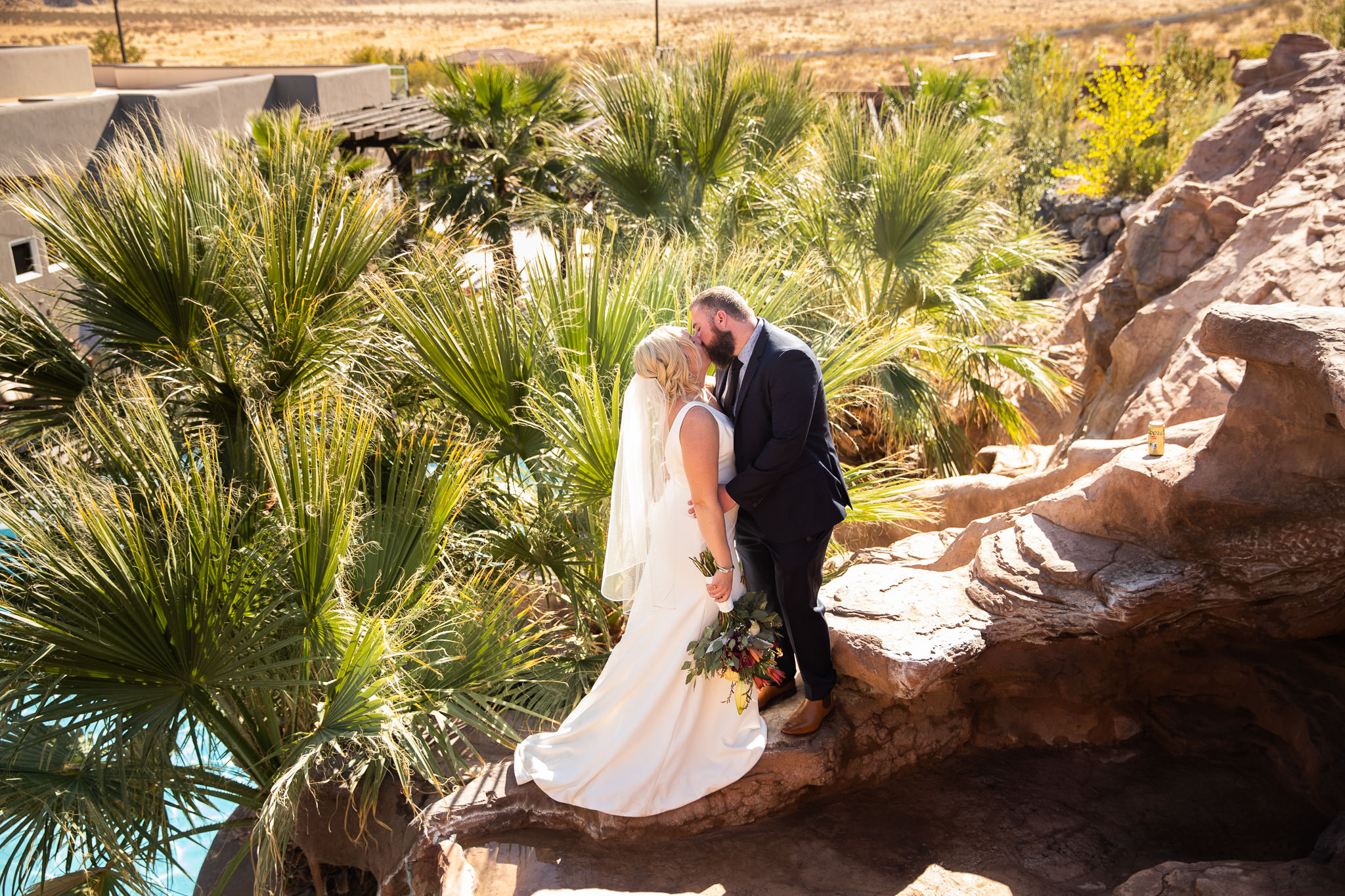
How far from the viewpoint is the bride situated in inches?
146

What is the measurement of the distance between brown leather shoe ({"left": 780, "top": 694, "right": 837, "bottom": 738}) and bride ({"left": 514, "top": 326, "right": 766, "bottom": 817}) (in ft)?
0.46

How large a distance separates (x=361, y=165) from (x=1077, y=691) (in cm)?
1120

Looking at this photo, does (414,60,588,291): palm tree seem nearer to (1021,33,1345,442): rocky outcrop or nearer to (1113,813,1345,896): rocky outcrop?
(1021,33,1345,442): rocky outcrop

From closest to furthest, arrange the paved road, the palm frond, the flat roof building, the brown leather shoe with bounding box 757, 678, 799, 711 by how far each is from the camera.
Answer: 1. the brown leather shoe with bounding box 757, 678, 799, 711
2. the palm frond
3. the flat roof building
4. the paved road

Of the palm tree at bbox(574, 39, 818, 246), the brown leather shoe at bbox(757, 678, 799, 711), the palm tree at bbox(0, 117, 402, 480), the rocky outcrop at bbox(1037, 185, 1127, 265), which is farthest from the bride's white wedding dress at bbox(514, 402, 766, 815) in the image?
the rocky outcrop at bbox(1037, 185, 1127, 265)

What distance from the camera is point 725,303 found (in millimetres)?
3693

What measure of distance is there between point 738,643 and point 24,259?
1573cm

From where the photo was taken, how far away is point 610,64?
28.7ft

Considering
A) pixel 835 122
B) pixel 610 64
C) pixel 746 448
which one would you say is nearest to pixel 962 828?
pixel 746 448

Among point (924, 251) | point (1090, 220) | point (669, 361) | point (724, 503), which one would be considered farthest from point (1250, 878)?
point (1090, 220)

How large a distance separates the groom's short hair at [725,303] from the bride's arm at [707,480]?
46 cm

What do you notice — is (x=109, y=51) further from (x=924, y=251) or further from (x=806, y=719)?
(x=806, y=719)

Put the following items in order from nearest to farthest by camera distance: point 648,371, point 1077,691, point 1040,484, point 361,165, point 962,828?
1. point 648,371
2. point 962,828
3. point 1077,691
4. point 1040,484
5. point 361,165

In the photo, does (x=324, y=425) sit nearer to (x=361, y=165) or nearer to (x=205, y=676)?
(x=205, y=676)
